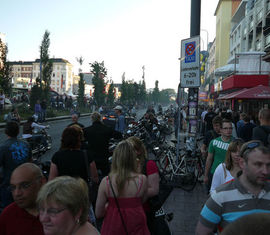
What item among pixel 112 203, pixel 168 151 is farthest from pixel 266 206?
pixel 168 151

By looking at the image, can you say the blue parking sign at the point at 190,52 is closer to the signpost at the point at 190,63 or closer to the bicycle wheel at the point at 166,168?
the signpost at the point at 190,63

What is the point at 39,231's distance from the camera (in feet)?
7.07

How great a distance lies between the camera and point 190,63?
662 centimetres

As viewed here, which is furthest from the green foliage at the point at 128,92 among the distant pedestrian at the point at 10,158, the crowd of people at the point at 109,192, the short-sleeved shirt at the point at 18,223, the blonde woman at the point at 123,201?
the short-sleeved shirt at the point at 18,223

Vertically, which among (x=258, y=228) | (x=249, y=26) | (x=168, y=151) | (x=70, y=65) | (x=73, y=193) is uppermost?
(x=70, y=65)

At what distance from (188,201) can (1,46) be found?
2342 cm

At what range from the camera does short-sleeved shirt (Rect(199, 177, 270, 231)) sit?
2.11 meters

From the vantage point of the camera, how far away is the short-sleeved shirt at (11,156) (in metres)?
3.92

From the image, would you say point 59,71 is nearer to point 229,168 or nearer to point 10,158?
point 10,158

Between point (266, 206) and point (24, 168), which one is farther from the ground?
point (24, 168)

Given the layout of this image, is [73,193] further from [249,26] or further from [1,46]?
[249,26]

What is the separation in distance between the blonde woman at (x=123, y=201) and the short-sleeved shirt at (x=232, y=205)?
2.35ft

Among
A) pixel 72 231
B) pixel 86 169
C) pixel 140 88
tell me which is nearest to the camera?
pixel 72 231

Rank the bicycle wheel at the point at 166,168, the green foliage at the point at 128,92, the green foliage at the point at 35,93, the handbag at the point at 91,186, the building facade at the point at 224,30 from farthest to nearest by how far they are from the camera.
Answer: the green foliage at the point at 128,92 → the building facade at the point at 224,30 → the green foliage at the point at 35,93 → the bicycle wheel at the point at 166,168 → the handbag at the point at 91,186
